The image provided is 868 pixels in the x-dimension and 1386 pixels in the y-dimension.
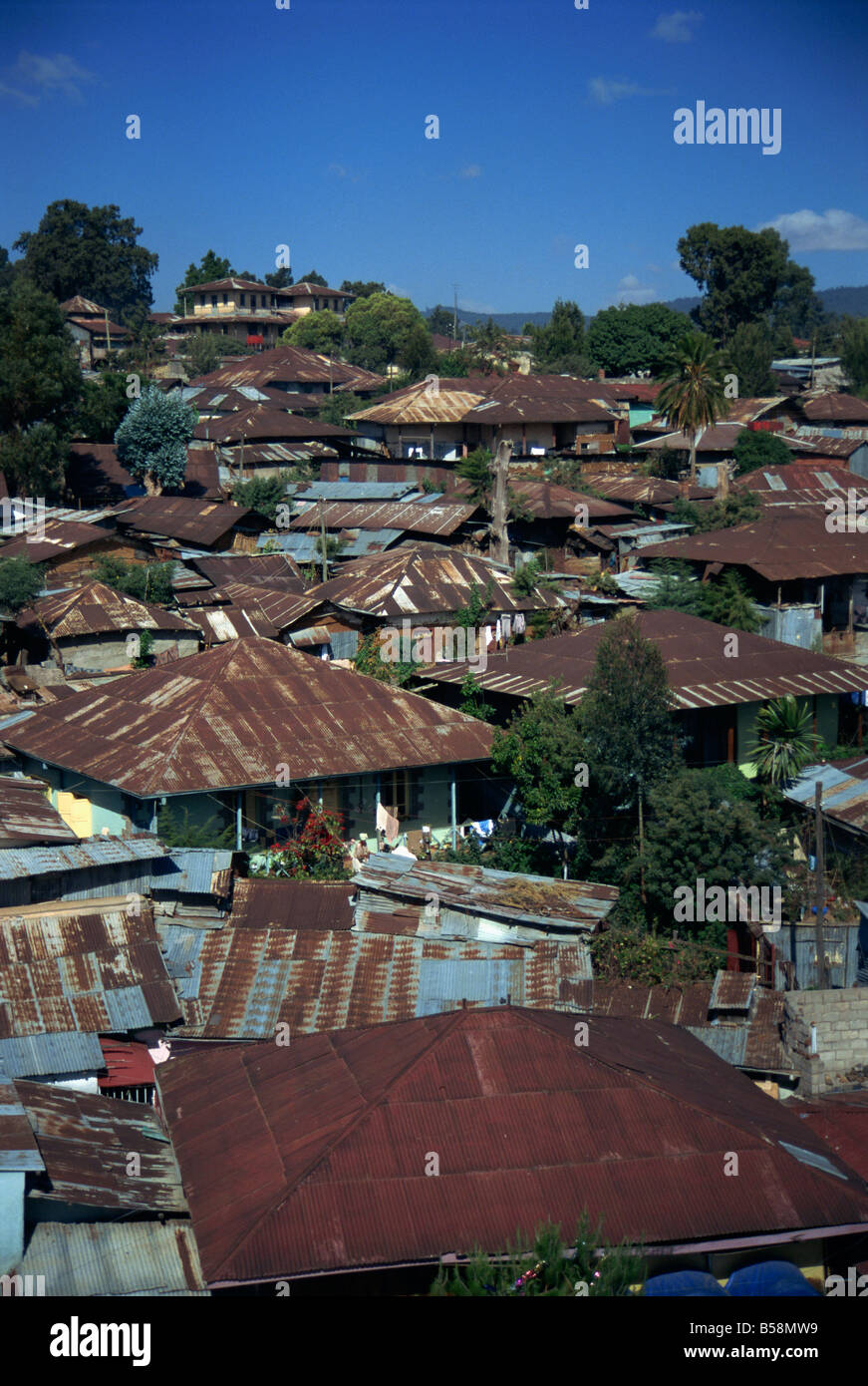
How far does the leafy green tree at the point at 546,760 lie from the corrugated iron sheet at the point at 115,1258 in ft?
30.7

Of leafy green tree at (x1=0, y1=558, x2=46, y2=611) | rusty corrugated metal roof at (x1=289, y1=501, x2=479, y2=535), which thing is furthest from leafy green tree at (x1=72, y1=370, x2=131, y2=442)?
leafy green tree at (x1=0, y1=558, x2=46, y2=611)

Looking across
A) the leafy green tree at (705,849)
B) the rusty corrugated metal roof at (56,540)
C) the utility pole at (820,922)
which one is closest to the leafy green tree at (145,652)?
the rusty corrugated metal roof at (56,540)

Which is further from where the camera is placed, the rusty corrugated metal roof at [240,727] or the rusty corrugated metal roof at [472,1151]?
the rusty corrugated metal roof at [240,727]

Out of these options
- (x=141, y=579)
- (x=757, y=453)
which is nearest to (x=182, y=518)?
(x=141, y=579)

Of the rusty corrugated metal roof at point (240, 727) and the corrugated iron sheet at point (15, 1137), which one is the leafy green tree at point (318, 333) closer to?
the rusty corrugated metal roof at point (240, 727)

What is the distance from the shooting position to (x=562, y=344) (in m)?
65.7

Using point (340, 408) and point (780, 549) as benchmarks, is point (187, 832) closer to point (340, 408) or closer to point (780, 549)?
point (780, 549)

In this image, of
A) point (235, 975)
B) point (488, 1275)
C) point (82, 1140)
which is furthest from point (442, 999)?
point (488, 1275)

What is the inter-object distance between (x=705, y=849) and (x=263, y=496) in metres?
24.3

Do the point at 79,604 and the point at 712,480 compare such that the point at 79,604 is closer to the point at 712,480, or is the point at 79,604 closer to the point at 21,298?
the point at 21,298

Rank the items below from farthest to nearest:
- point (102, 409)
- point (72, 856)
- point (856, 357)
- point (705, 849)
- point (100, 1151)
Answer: point (856, 357) → point (102, 409) → point (705, 849) → point (72, 856) → point (100, 1151)

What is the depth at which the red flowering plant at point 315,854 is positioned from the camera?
18.1m

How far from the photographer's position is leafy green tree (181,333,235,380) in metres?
66.6

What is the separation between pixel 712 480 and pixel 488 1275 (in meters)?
35.8
